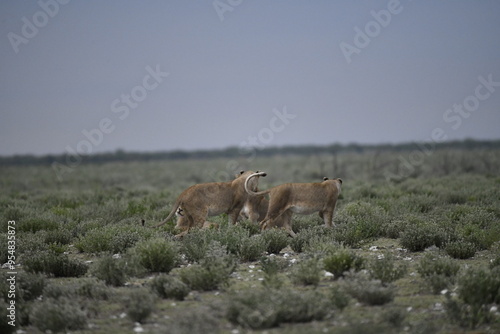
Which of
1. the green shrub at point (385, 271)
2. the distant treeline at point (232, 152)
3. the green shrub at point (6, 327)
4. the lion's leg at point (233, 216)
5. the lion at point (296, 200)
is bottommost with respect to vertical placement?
the distant treeline at point (232, 152)

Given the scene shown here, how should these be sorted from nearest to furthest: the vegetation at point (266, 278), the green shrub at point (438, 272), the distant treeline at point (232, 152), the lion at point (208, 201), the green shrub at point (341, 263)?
the vegetation at point (266, 278) < the green shrub at point (438, 272) < the green shrub at point (341, 263) < the lion at point (208, 201) < the distant treeline at point (232, 152)

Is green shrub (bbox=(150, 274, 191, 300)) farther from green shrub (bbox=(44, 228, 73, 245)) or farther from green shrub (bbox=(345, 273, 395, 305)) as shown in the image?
green shrub (bbox=(44, 228, 73, 245))

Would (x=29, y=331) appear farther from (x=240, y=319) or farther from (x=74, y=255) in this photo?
(x=74, y=255)

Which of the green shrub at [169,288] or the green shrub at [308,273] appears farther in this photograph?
the green shrub at [308,273]

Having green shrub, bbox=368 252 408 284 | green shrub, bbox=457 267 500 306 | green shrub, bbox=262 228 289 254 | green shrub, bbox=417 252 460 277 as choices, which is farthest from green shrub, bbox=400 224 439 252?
green shrub, bbox=457 267 500 306

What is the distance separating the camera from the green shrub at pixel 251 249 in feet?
40.5

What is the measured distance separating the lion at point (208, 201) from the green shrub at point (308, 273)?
434 cm

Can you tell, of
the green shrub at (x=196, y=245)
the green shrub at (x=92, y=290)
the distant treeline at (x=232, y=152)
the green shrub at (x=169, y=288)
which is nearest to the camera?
the green shrub at (x=169, y=288)

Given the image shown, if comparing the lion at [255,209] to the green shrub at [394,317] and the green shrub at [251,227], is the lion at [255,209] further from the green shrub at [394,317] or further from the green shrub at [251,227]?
the green shrub at [394,317]

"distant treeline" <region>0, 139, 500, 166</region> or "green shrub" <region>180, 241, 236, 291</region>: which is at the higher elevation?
"green shrub" <region>180, 241, 236, 291</region>

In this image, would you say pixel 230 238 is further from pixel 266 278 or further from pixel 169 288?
pixel 169 288

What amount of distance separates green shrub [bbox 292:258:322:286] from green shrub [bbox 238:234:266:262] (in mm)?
1994

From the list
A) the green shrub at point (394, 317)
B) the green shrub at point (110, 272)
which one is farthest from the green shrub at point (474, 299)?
the green shrub at point (110, 272)

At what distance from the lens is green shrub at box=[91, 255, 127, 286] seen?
10.5 meters
